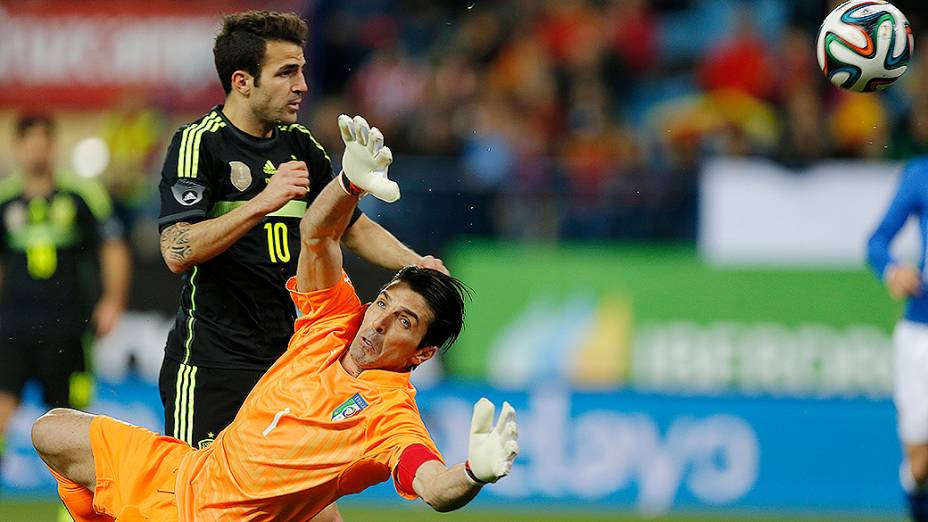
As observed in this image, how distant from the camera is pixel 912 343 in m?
8.83

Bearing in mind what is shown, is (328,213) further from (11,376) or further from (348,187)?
(11,376)

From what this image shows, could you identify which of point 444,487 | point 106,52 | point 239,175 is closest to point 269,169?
point 239,175

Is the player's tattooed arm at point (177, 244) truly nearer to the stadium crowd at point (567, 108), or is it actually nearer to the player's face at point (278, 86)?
the player's face at point (278, 86)

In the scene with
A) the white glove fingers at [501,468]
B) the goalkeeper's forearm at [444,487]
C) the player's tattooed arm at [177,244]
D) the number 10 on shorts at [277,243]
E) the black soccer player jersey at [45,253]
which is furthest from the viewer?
the black soccer player jersey at [45,253]

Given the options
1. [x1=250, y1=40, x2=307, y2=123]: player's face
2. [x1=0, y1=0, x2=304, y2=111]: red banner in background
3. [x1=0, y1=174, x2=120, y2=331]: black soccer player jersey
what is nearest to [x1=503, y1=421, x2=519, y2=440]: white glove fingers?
[x1=250, y1=40, x2=307, y2=123]: player's face

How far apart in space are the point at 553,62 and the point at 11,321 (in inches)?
271

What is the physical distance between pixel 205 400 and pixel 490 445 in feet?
6.71

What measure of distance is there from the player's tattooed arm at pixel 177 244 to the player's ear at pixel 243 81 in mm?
678

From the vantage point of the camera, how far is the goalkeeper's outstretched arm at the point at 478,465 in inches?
184

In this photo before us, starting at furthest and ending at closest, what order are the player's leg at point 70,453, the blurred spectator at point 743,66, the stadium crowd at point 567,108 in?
the blurred spectator at point 743,66, the stadium crowd at point 567,108, the player's leg at point 70,453

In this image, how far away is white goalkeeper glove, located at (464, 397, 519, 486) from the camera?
466cm

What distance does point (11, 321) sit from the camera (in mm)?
9859

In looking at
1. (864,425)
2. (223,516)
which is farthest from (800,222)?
(223,516)

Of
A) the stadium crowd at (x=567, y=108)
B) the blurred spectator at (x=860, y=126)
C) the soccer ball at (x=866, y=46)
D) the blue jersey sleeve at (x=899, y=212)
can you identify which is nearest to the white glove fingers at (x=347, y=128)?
the soccer ball at (x=866, y=46)
